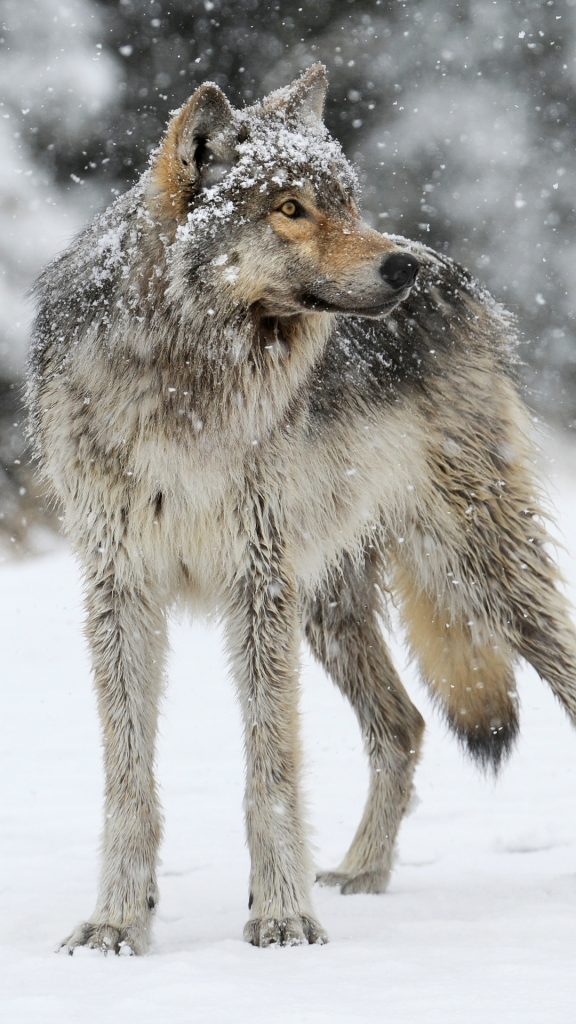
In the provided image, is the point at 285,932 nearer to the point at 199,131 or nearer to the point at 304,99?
the point at 199,131

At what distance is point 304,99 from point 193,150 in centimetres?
54

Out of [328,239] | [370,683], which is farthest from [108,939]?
[328,239]

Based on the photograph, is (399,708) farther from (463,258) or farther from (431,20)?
(431,20)

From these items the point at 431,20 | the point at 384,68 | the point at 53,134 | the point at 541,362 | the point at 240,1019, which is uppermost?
the point at 431,20

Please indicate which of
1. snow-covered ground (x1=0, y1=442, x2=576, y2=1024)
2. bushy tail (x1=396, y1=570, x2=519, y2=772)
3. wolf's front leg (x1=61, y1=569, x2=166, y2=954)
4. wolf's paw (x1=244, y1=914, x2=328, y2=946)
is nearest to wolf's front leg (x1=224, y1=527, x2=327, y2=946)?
wolf's paw (x1=244, y1=914, x2=328, y2=946)

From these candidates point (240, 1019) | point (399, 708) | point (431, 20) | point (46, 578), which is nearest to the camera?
point (240, 1019)

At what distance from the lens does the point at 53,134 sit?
11281 millimetres

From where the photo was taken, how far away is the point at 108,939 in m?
3.08

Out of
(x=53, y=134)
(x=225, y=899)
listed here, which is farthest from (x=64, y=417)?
(x=53, y=134)

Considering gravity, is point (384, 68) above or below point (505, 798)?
above

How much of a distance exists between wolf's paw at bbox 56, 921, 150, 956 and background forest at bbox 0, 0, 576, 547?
7868 mm

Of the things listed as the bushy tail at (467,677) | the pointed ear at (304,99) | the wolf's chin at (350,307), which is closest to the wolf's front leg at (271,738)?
the wolf's chin at (350,307)

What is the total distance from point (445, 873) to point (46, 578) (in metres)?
6.69

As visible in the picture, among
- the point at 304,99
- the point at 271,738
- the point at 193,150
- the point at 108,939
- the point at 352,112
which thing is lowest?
the point at 108,939
